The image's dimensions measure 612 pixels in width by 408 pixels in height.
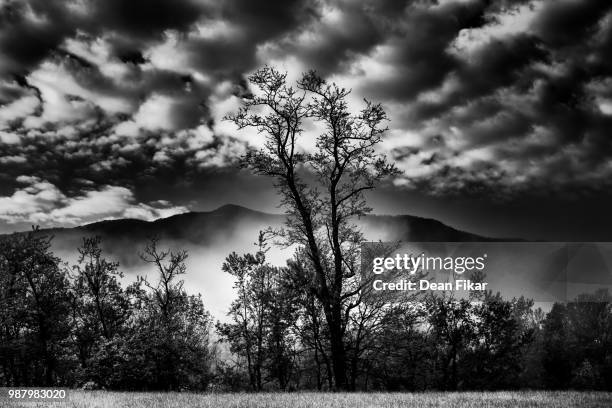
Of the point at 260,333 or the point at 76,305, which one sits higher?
the point at 76,305

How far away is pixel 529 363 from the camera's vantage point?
4219 centimetres

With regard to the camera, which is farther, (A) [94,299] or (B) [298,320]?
(A) [94,299]

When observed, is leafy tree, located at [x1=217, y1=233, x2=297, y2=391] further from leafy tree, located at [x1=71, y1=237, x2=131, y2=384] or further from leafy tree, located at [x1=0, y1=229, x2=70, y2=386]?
leafy tree, located at [x1=0, y1=229, x2=70, y2=386]

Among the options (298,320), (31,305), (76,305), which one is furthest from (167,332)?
(31,305)

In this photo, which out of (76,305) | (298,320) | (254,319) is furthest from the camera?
(76,305)

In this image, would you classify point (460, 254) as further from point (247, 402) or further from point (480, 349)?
point (247, 402)

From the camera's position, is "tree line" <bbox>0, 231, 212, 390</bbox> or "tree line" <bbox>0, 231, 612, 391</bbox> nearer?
"tree line" <bbox>0, 231, 612, 391</bbox>

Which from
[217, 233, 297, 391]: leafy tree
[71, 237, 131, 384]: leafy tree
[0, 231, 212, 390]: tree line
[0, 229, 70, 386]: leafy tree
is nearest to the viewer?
[217, 233, 297, 391]: leafy tree

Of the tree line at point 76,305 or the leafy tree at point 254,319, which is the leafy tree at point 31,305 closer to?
the tree line at point 76,305

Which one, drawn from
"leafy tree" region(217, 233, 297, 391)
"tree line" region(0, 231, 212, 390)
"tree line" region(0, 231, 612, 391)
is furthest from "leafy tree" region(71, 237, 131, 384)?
"leafy tree" region(217, 233, 297, 391)

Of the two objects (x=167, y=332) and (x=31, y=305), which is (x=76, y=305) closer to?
(x=31, y=305)

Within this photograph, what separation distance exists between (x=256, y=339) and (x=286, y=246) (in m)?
20.7

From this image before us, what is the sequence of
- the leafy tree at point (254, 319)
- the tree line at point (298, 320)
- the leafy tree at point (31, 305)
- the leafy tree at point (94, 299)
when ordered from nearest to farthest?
the tree line at point (298, 320) → the leafy tree at point (254, 319) → the leafy tree at point (31, 305) → the leafy tree at point (94, 299)

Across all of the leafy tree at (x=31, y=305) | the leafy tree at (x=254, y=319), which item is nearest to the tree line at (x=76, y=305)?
the leafy tree at (x=31, y=305)
